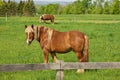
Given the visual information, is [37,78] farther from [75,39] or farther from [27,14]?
[27,14]

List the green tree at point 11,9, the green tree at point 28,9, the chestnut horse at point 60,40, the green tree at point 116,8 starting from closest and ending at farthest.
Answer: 1. the chestnut horse at point 60,40
2. the green tree at point 11,9
3. the green tree at point 28,9
4. the green tree at point 116,8

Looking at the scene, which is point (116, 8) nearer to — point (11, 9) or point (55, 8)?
point (11, 9)

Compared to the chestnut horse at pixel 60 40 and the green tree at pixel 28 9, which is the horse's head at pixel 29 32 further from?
the green tree at pixel 28 9

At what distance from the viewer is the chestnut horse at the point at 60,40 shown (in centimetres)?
1111

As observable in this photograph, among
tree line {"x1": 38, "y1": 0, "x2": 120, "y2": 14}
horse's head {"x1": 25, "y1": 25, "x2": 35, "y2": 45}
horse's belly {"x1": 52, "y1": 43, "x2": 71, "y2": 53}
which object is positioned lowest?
tree line {"x1": 38, "y1": 0, "x2": 120, "y2": 14}

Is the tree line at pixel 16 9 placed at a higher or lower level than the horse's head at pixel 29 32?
lower

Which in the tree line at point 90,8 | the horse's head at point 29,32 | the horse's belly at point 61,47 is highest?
the horse's head at point 29,32

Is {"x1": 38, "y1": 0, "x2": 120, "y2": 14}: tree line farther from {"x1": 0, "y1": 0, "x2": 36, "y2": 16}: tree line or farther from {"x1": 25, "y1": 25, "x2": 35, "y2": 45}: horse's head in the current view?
{"x1": 25, "y1": 25, "x2": 35, "y2": 45}: horse's head

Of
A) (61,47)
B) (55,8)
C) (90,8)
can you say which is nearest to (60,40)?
(61,47)

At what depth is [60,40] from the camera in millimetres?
11398

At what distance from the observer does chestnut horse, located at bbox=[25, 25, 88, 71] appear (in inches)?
437

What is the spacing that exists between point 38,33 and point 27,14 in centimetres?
7531

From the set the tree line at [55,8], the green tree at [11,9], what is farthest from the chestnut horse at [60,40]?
the green tree at [11,9]

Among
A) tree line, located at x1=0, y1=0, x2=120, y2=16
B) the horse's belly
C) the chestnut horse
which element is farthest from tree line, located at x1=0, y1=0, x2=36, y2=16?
the horse's belly
